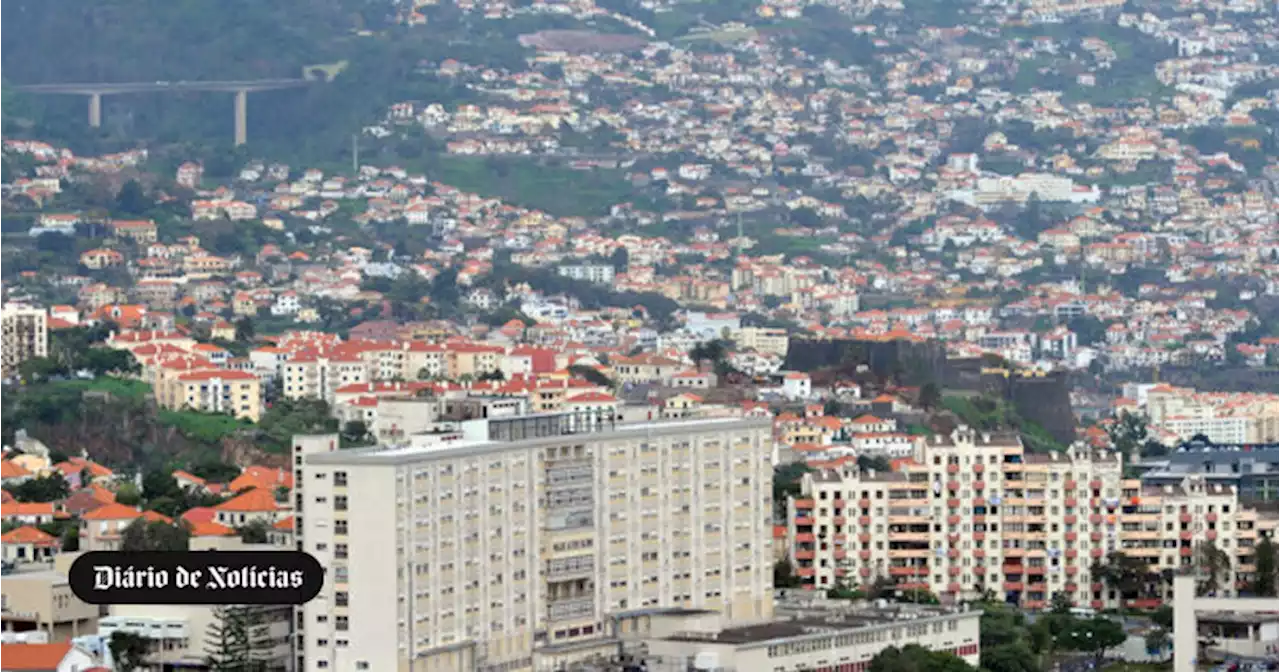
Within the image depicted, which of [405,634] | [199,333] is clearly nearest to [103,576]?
[405,634]

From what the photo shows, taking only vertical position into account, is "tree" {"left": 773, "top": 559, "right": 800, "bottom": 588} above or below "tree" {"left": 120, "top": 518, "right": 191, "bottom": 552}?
below

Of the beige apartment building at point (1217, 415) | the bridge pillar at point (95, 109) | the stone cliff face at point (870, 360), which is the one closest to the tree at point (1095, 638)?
the stone cliff face at point (870, 360)

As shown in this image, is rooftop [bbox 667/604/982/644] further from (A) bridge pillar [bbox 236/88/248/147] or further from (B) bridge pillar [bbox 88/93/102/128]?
(B) bridge pillar [bbox 88/93/102/128]

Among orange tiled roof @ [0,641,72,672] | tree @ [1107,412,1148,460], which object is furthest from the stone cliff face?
orange tiled roof @ [0,641,72,672]

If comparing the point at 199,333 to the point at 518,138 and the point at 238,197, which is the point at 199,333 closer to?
the point at 238,197

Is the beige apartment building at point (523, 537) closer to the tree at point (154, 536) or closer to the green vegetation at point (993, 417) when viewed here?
the tree at point (154, 536)

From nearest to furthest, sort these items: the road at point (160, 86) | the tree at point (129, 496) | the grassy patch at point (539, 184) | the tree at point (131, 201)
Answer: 1. the tree at point (129, 496)
2. the tree at point (131, 201)
3. the grassy patch at point (539, 184)
4. the road at point (160, 86)
